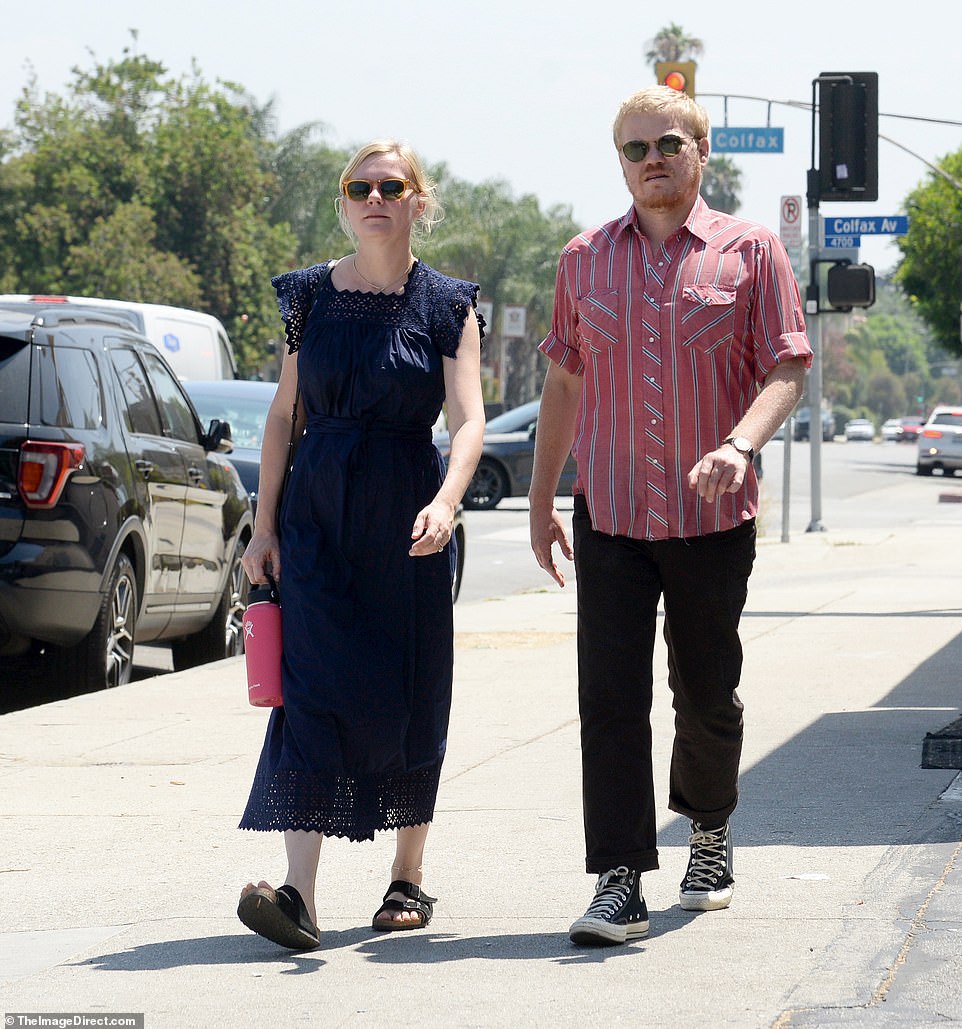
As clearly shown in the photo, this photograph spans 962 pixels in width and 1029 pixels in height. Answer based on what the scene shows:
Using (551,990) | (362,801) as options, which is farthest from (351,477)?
(551,990)

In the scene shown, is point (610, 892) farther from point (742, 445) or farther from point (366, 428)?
point (366, 428)

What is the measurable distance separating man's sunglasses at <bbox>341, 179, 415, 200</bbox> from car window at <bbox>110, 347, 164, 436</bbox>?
504 centimetres

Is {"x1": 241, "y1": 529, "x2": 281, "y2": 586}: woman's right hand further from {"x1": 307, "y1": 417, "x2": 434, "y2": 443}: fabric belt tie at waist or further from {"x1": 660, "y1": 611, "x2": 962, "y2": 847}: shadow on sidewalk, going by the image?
{"x1": 660, "y1": 611, "x2": 962, "y2": 847}: shadow on sidewalk

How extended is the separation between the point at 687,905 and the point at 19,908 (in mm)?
1714

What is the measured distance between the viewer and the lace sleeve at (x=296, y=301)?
4.92 metres

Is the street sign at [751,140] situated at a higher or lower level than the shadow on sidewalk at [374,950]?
higher

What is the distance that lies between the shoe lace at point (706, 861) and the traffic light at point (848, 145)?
10.9 metres

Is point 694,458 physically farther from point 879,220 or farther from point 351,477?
point 879,220

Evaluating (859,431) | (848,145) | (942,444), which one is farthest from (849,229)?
(859,431)

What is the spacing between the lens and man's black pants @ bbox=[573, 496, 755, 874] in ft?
15.6

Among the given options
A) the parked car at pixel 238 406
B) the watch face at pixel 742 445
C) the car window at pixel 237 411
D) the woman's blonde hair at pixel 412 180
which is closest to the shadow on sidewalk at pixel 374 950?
the watch face at pixel 742 445

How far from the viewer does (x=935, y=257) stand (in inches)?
2259

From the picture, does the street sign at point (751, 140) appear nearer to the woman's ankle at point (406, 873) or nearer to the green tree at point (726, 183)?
the woman's ankle at point (406, 873)

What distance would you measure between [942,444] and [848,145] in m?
31.3
